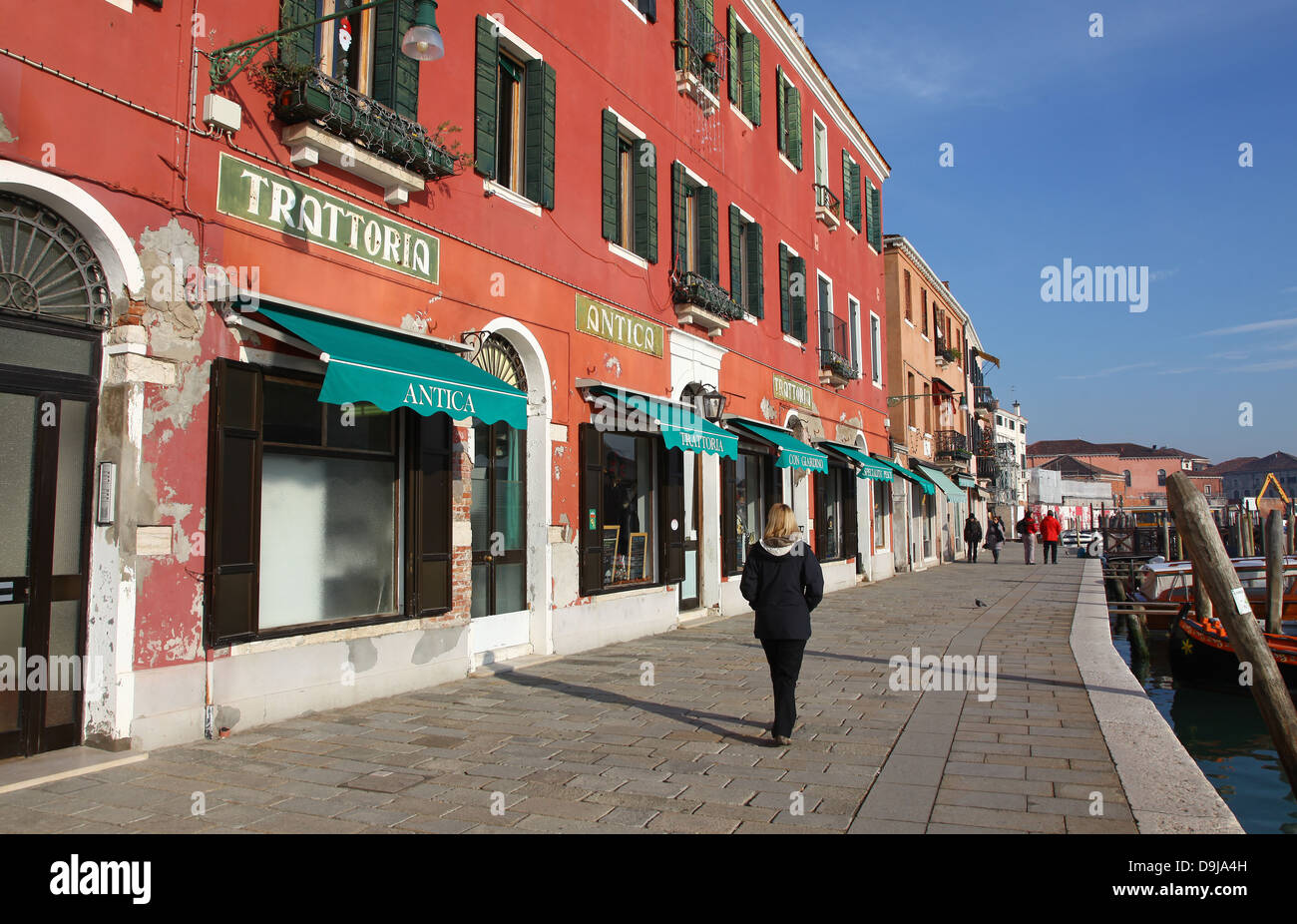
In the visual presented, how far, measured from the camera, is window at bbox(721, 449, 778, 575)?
14094 mm

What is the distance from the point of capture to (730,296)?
1414 cm

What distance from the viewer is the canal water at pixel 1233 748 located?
23.8 ft

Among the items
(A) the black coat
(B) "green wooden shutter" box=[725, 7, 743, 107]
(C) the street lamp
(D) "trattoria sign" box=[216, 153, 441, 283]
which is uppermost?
(B) "green wooden shutter" box=[725, 7, 743, 107]

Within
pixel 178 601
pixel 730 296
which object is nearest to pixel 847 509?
pixel 730 296

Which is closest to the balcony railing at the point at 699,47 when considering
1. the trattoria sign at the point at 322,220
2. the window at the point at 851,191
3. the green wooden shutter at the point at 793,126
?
the green wooden shutter at the point at 793,126

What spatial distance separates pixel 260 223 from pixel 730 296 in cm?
872

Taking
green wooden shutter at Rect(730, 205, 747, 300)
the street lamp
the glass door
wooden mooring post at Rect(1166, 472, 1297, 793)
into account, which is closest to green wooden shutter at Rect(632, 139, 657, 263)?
green wooden shutter at Rect(730, 205, 747, 300)

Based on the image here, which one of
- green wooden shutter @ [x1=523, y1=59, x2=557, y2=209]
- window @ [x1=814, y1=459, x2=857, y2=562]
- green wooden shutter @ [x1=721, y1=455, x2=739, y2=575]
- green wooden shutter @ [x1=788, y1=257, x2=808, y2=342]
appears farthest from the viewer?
window @ [x1=814, y1=459, x2=857, y2=562]

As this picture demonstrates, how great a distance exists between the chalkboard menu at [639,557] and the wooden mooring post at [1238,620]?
6.20 meters

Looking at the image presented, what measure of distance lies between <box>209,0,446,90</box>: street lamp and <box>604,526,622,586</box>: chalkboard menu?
601 centimetres

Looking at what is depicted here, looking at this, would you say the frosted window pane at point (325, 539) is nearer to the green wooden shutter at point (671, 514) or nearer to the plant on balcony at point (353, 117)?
the plant on balcony at point (353, 117)

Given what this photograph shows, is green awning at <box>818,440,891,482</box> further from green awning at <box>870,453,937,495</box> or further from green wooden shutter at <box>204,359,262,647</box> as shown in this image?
green wooden shutter at <box>204,359,262,647</box>

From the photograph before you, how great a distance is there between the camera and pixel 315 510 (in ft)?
23.2

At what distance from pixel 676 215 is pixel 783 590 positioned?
26.6 feet
